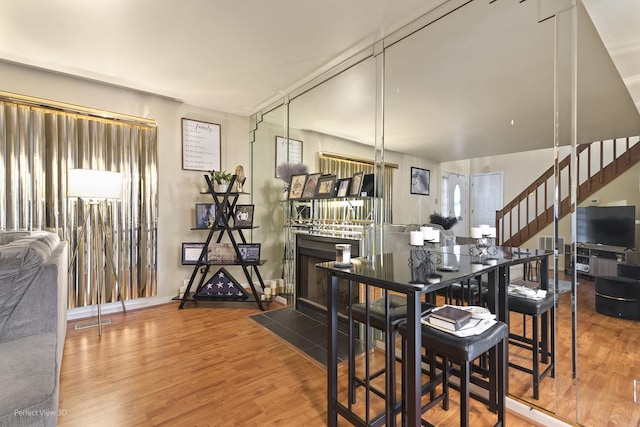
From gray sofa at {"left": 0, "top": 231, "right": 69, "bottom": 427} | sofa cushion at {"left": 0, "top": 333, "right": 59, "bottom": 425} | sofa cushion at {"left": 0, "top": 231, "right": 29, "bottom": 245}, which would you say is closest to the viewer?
sofa cushion at {"left": 0, "top": 333, "right": 59, "bottom": 425}

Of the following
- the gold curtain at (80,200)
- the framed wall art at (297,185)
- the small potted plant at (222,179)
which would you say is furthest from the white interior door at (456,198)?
the gold curtain at (80,200)

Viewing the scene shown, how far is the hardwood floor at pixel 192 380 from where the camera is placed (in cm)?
160

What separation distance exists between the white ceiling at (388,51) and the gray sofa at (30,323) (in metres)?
1.67

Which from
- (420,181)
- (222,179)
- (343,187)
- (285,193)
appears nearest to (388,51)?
(420,181)

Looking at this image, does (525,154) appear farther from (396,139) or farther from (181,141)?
(181,141)

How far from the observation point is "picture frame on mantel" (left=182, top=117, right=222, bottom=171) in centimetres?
369

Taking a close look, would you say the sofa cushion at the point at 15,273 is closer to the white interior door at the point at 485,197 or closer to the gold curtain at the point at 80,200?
the gold curtain at the point at 80,200

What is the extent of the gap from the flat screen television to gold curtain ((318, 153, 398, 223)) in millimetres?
1188

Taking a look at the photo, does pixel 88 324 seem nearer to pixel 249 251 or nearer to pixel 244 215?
pixel 249 251

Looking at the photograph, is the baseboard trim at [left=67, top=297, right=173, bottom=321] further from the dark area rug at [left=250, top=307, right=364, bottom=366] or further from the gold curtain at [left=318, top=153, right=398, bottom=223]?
the gold curtain at [left=318, top=153, right=398, bottom=223]

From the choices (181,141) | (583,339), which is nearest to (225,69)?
(181,141)

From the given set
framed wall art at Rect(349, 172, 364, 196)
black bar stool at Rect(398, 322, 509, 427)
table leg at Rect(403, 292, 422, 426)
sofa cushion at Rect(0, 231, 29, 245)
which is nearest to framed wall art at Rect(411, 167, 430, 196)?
framed wall art at Rect(349, 172, 364, 196)

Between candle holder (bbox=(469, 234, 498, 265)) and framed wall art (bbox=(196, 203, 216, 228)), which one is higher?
framed wall art (bbox=(196, 203, 216, 228))

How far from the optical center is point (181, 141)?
12.0ft
